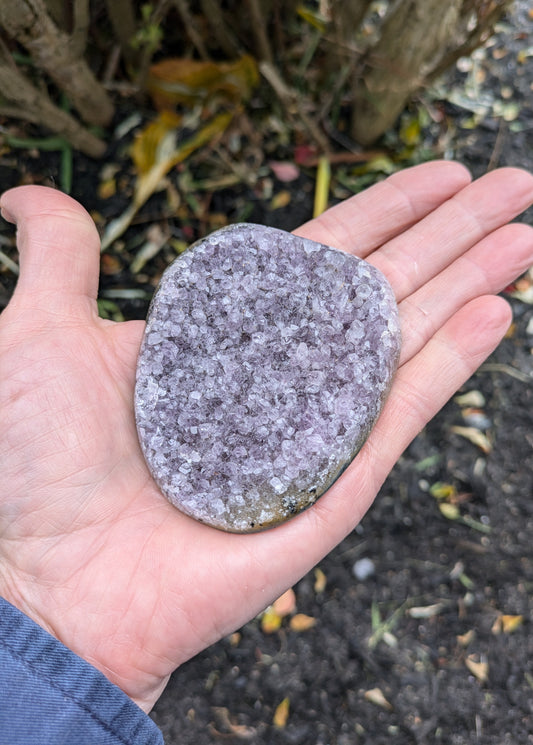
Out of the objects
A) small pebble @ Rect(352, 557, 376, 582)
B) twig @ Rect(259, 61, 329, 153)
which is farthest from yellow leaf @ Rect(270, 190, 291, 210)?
small pebble @ Rect(352, 557, 376, 582)

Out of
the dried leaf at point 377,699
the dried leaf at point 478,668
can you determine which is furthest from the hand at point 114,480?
the dried leaf at point 478,668

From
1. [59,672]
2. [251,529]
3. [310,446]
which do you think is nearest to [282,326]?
[310,446]

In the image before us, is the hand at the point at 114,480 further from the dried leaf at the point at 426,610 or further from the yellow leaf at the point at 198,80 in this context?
the yellow leaf at the point at 198,80

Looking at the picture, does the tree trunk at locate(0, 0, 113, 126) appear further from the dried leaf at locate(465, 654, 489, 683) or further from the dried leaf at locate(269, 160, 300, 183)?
the dried leaf at locate(465, 654, 489, 683)

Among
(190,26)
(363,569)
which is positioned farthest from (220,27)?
(363,569)

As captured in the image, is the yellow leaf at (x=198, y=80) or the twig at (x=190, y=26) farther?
the yellow leaf at (x=198, y=80)

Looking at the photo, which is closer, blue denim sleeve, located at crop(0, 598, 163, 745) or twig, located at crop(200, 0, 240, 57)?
blue denim sleeve, located at crop(0, 598, 163, 745)
